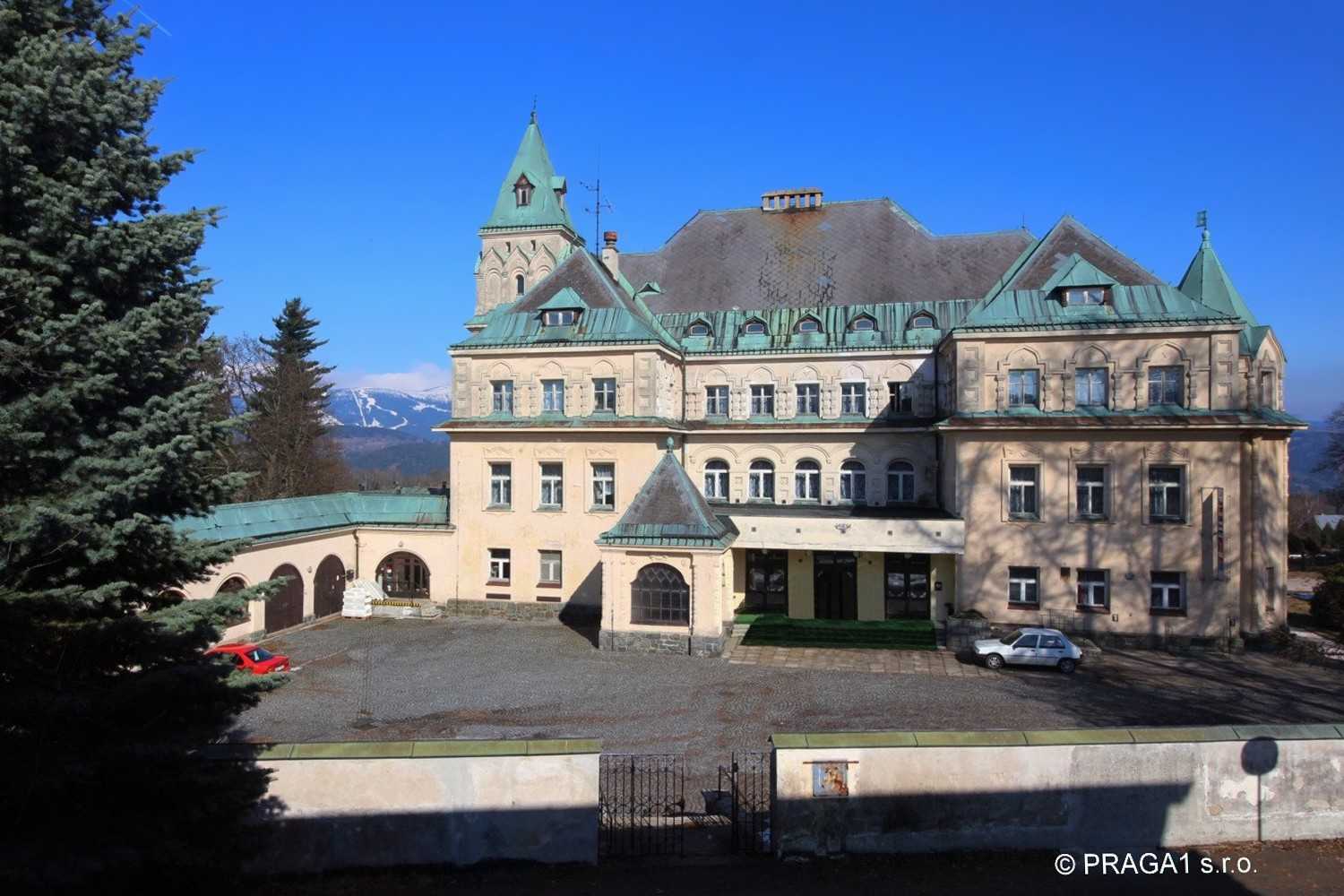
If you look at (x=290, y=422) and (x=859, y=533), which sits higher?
(x=290, y=422)

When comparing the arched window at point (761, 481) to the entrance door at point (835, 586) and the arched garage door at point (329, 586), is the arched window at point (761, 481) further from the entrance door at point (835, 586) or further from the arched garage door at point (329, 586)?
the arched garage door at point (329, 586)

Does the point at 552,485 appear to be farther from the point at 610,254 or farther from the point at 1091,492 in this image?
the point at 1091,492

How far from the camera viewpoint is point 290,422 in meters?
47.6

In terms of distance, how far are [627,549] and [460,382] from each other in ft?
34.3

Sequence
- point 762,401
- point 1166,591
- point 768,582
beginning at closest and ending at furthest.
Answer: point 1166,591 < point 768,582 < point 762,401

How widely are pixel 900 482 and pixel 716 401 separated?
7.62m

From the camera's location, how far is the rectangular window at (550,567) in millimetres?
30359

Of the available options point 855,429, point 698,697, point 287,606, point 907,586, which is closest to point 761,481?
point 855,429

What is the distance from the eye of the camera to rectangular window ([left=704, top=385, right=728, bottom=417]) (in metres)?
33.0

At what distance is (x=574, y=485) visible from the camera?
30.2m

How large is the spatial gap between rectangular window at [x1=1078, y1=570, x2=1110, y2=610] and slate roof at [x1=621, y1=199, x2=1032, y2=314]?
37.5 ft

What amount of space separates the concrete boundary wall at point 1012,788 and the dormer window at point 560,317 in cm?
2282

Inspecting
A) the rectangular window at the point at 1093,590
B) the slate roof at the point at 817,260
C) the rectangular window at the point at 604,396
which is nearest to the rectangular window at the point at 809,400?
the slate roof at the point at 817,260

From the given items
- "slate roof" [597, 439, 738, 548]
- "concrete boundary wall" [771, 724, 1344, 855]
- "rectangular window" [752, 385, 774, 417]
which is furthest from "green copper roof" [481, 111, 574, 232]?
"concrete boundary wall" [771, 724, 1344, 855]
